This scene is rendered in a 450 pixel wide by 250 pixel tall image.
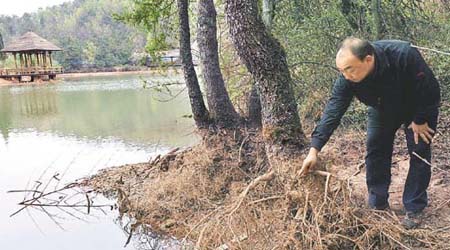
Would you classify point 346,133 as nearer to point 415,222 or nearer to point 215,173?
point 215,173

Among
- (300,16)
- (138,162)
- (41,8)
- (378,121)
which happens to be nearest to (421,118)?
(378,121)

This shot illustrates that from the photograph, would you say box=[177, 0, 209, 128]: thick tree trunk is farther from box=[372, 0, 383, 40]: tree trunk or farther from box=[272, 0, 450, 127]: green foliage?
box=[372, 0, 383, 40]: tree trunk

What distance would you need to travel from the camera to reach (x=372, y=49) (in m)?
3.07

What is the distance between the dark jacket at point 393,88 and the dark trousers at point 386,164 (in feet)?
0.70

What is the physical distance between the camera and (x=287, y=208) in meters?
3.41

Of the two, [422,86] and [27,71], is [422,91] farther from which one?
[27,71]

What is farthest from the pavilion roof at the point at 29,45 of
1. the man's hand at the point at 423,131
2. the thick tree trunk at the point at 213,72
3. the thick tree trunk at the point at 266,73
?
the man's hand at the point at 423,131

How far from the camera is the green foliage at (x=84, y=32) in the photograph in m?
45.7

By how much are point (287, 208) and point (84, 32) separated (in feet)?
200

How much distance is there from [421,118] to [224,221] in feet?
4.73

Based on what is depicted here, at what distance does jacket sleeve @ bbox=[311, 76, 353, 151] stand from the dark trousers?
0.39m

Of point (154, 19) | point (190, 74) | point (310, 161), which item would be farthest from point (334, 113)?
point (154, 19)

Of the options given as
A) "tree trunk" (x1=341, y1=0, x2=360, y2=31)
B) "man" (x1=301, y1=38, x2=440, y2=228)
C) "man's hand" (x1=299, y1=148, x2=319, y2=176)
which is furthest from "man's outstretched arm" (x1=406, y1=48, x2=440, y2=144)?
"tree trunk" (x1=341, y1=0, x2=360, y2=31)

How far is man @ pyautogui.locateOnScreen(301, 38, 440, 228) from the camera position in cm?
307
